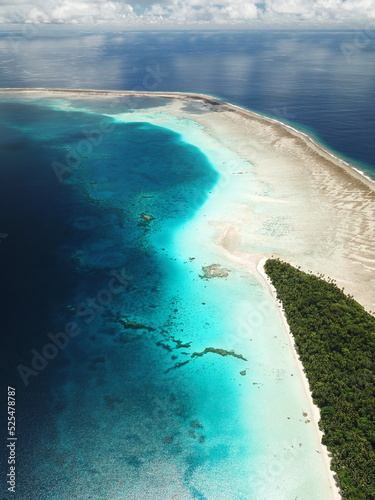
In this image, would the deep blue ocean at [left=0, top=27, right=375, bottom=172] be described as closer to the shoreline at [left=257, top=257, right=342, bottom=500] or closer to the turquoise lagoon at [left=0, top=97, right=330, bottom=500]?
the turquoise lagoon at [left=0, top=97, right=330, bottom=500]

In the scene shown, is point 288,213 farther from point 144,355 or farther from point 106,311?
point 144,355

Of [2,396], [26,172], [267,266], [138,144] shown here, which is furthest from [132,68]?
[2,396]

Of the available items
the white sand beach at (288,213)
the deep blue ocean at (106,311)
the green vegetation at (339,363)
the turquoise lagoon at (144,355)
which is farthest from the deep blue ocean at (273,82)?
the green vegetation at (339,363)

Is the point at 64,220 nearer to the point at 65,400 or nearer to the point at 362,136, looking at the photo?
the point at 65,400

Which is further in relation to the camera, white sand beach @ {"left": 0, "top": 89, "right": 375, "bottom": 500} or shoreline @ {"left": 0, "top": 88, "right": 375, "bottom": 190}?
shoreline @ {"left": 0, "top": 88, "right": 375, "bottom": 190}

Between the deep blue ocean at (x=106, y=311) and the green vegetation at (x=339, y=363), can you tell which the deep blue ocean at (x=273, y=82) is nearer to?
the deep blue ocean at (x=106, y=311)

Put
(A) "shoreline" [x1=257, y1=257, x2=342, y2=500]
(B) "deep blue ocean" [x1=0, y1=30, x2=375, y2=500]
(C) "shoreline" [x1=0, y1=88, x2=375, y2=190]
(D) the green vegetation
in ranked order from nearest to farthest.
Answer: (A) "shoreline" [x1=257, y1=257, x2=342, y2=500] < (D) the green vegetation < (B) "deep blue ocean" [x1=0, y1=30, x2=375, y2=500] < (C) "shoreline" [x1=0, y1=88, x2=375, y2=190]

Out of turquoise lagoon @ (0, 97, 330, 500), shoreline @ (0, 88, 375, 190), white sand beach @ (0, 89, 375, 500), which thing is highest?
shoreline @ (0, 88, 375, 190)

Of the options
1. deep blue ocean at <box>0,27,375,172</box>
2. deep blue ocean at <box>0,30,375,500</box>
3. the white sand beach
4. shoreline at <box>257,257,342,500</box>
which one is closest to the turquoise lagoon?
deep blue ocean at <box>0,30,375,500</box>
